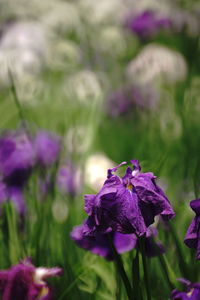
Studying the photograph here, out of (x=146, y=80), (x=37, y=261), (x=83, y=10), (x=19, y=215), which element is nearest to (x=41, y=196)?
(x=19, y=215)

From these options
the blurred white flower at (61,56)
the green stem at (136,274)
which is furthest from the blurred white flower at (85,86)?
the green stem at (136,274)

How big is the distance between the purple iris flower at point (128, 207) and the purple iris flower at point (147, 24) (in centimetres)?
218

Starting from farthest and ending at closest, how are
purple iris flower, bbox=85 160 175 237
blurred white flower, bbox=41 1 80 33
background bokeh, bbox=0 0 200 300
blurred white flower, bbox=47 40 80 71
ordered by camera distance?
1. blurred white flower, bbox=41 1 80 33
2. blurred white flower, bbox=47 40 80 71
3. background bokeh, bbox=0 0 200 300
4. purple iris flower, bbox=85 160 175 237

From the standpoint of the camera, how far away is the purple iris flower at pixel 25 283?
0.65 m

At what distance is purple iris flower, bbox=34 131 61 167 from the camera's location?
1.18 meters

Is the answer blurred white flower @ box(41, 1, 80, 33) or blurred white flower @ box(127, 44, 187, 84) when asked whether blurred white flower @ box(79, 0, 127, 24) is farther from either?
blurred white flower @ box(127, 44, 187, 84)

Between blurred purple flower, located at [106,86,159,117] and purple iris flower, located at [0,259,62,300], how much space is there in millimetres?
1475

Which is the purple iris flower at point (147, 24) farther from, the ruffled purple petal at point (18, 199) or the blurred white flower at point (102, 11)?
the ruffled purple petal at point (18, 199)

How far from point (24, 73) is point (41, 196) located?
120 centimetres

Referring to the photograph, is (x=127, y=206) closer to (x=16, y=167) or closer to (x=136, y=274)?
(x=136, y=274)

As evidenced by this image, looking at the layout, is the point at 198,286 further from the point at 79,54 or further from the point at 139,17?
the point at 139,17

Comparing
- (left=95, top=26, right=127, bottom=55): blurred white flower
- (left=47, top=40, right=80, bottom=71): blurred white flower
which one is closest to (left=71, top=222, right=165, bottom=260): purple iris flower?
(left=47, top=40, right=80, bottom=71): blurred white flower

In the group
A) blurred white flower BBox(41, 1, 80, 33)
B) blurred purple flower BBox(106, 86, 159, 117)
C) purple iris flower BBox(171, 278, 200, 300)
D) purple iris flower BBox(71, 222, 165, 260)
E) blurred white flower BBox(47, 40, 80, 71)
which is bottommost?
purple iris flower BBox(171, 278, 200, 300)

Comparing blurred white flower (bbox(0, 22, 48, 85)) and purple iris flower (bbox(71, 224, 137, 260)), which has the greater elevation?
blurred white flower (bbox(0, 22, 48, 85))
